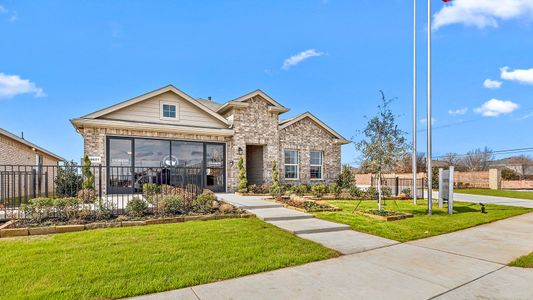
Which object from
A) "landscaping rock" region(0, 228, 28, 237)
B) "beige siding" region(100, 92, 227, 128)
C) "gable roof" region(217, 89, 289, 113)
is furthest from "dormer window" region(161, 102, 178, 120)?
"landscaping rock" region(0, 228, 28, 237)

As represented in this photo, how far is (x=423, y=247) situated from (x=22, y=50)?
18070mm

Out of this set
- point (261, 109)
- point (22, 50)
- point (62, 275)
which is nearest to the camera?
point (62, 275)

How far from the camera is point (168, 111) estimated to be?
14.5 metres

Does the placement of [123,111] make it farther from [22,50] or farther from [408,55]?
[408,55]

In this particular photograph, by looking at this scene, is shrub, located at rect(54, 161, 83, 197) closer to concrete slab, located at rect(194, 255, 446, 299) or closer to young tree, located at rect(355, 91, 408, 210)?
concrete slab, located at rect(194, 255, 446, 299)

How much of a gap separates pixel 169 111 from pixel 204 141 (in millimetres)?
2374

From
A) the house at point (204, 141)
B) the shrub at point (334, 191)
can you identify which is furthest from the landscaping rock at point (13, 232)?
the shrub at point (334, 191)

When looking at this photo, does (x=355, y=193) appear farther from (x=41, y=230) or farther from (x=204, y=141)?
(x=41, y=230)

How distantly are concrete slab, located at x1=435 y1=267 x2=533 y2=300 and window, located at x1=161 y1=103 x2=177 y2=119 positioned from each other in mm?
13631

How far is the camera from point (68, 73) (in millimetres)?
15492

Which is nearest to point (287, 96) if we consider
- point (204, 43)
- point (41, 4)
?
point (204, 43)

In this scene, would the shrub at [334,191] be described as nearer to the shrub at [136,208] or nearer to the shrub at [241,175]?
the shrub at [241,175]

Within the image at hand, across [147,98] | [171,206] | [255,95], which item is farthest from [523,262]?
[147,98]

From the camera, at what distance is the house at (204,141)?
510 inches
